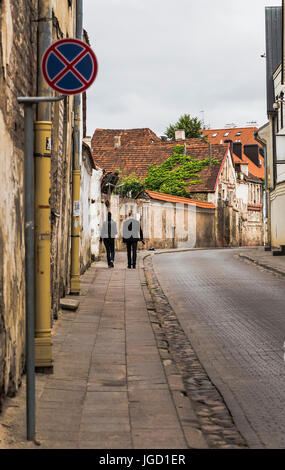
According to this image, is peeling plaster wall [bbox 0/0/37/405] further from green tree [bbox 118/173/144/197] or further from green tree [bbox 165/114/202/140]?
green tree [bbox 165/114/202/140]

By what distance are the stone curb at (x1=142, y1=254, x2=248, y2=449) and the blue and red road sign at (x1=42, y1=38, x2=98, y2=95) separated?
258 centimetres

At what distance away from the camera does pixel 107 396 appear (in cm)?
603

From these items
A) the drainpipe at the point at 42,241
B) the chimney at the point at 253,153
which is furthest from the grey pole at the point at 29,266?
the chimney at the point at 253,153

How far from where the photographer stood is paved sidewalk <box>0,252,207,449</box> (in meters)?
4.77

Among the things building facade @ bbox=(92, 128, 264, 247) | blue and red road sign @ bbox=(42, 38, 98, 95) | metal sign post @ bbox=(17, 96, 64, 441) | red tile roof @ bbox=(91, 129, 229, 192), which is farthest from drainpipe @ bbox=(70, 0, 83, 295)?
red tile roof @ bbox=(91, 129, 229, 192)

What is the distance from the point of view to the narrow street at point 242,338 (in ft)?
18.4

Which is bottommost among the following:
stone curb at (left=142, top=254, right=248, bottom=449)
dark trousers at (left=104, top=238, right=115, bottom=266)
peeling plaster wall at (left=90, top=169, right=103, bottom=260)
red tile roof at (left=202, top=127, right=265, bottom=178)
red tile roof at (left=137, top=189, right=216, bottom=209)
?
stone curb at (left=142, top=254, right=248, bottom=449)

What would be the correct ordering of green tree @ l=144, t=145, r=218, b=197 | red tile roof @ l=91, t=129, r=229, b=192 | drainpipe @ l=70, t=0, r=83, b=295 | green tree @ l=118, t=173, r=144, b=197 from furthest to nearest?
red tile roof @ l=91, t=129, r=229, b=192 → green tree @ l=144, t=145, r=218, b=197 → green tree @ l=118, t=173, r=144, b=197 → drainpipe @ l=70, t=0, r=83, b=295

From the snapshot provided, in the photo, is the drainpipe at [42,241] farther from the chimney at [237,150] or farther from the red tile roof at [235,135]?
the red tile roof at [235,135]

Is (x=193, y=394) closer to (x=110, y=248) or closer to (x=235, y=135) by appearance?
(x=110, y=248)

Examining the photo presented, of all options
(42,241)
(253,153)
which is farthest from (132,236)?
(253,153)

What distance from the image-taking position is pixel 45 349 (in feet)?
22.1

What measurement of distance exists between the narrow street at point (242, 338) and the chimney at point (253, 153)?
64.0 m

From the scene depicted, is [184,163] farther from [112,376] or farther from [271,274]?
[112,376]
